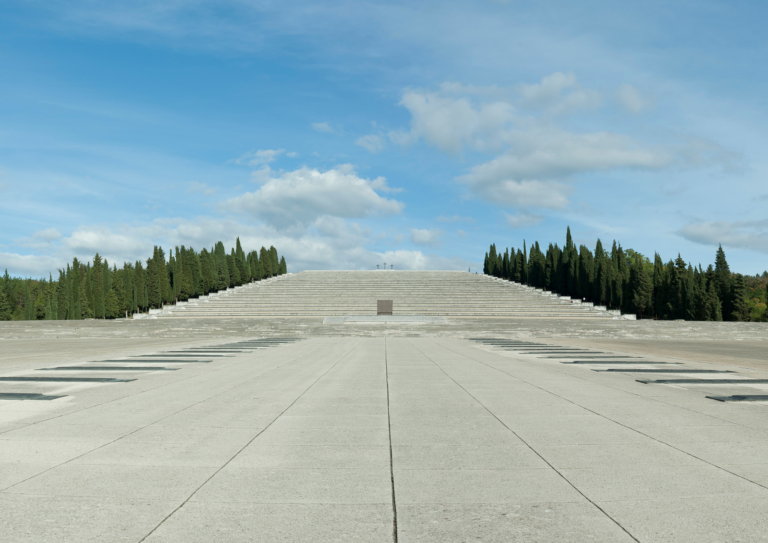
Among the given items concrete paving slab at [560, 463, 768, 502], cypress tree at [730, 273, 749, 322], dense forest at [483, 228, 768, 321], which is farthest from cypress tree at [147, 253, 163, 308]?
cypress tree at [730, 273, 749, 322]

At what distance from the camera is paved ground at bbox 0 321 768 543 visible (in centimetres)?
315

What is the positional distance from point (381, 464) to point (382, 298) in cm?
5246

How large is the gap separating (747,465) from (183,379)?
8961mm

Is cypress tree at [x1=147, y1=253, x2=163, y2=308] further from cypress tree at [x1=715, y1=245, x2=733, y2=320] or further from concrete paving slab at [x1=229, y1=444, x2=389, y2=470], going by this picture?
cypress tree at [x1=715, y1=245, x2=733, y2=320]

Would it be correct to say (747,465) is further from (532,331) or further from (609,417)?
(532,331)

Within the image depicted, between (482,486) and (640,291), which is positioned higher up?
(640,291)

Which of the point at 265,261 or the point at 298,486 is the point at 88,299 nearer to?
the point at 265,261

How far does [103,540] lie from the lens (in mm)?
2941

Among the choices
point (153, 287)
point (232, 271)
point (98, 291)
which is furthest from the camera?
point (232, 271)

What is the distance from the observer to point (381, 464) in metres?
4.44

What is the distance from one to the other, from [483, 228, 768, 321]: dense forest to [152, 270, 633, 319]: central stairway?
Answer: 11.9ft

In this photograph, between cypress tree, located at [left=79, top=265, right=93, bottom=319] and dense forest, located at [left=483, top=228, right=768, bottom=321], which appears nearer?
dense forest, located at [left=483, top=228, right=768, bottom=321]

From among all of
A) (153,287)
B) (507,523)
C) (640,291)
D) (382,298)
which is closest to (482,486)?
(507,523)

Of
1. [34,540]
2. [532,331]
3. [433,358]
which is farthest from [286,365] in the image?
[532,331]
